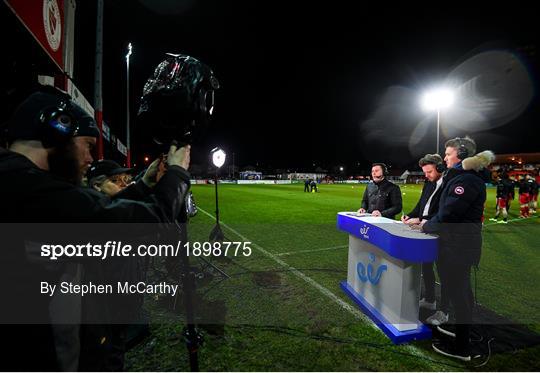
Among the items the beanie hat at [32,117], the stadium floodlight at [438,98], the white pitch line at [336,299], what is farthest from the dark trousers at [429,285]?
the stadium floodlight at [438,98]

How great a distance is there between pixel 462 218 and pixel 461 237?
207mm

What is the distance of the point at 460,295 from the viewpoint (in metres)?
3.04

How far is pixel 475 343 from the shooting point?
3.20 m

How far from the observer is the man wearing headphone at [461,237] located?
2.99 metres

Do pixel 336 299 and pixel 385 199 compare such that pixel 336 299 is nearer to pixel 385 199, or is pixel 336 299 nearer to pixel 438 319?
pixel 438 319

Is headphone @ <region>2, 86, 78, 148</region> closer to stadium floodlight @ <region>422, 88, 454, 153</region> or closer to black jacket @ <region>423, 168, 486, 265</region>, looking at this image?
black jacket @ <region>423, 168, 486, 265</region>

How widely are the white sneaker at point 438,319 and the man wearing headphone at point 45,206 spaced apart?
147 inches

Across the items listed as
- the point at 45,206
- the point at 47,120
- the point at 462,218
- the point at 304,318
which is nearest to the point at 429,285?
the point at 462,218

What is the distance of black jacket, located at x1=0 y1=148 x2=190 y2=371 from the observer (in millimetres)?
1084

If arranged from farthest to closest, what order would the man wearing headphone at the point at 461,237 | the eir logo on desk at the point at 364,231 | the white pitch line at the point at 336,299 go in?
the eir logo on desk at the point at 364,231
the white pitch line at the point at 336,299
the man wearing headphone at the point at 461,237

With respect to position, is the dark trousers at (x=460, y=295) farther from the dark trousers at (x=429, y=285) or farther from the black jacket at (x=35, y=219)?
the black jacket at (x=35, y=219)

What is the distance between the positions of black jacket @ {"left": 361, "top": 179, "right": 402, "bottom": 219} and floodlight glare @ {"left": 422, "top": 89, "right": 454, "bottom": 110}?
43.7ft

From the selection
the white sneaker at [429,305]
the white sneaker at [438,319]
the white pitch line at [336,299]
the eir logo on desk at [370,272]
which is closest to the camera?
the white pitch line at [336,299]

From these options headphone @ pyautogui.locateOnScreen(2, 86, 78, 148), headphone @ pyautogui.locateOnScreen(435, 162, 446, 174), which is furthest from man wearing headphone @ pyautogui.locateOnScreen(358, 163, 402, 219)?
headphone @ pyautogui.locateOnScreen(2, 86, 78, 148)
